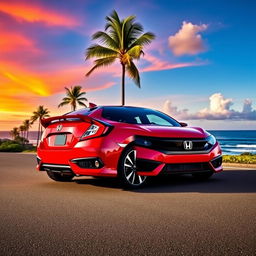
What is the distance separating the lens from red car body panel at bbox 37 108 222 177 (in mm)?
6473

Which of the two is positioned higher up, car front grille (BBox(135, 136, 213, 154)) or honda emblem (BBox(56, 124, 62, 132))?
honda emblem (BBox(56, 124, 62, 132))

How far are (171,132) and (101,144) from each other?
59.6 inches

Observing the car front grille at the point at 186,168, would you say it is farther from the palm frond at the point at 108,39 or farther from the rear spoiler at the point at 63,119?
the palm frond at the point at 108,39

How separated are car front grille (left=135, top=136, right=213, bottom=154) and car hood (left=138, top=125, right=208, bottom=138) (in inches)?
3.3

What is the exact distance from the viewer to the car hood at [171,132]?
6965mm

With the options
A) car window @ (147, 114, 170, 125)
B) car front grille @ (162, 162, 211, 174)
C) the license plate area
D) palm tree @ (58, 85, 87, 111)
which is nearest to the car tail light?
the license plate area

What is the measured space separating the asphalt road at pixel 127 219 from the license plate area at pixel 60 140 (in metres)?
0.84

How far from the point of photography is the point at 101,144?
6.45 m

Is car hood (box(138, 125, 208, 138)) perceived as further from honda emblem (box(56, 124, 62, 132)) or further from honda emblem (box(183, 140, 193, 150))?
honda emblem (box(56, 124, 62, 132))

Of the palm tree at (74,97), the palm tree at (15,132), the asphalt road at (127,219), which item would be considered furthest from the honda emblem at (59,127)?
the palm tree at (15,132)

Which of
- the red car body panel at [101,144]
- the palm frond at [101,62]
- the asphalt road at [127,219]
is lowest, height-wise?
the asphalt road at [127,219]

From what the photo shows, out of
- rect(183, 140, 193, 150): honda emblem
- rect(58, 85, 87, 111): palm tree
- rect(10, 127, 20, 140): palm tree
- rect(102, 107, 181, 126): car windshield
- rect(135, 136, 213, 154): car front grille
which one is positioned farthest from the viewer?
rect(10, 127, 20, 140): palm tree

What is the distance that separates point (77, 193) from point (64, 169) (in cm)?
64

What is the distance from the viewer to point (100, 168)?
643 centimetres
